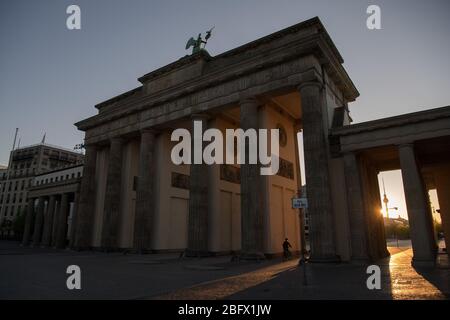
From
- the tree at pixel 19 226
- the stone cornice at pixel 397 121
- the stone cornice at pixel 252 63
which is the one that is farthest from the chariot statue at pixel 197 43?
the tree at pixel 19 226

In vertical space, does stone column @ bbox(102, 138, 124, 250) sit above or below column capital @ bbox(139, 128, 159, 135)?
below

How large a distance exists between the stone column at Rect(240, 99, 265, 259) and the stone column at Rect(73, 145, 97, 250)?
63.1 feet

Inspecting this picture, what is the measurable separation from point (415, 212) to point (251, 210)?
9.28m

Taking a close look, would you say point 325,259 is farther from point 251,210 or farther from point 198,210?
point 198,210

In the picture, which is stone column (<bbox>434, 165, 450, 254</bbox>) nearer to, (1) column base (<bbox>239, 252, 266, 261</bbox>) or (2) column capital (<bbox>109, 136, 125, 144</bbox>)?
(1) column base (<bbox>239, 252, 266, 261</bbox>)

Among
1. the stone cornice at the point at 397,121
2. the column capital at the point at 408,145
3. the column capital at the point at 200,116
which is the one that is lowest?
the column capital at the point at 408,145

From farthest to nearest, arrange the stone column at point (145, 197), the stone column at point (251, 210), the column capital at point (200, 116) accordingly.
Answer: the stone column at point (145, 197) < the column capital at point (200, 116) < the stone column at point (251, 210)

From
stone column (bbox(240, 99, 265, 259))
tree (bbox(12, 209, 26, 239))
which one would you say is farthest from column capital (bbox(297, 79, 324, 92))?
tree (bbox(12, 209, 26, 239))

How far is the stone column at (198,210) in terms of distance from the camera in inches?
887

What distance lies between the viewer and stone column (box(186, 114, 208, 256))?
2253 centimetres

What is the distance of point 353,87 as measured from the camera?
26.8m

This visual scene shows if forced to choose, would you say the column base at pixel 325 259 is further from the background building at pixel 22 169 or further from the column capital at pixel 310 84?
the background building at pixel 22 169

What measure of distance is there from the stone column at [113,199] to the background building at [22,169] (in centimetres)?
5276
